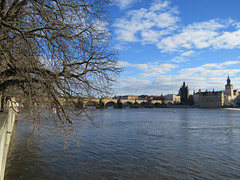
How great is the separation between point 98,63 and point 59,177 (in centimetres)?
531

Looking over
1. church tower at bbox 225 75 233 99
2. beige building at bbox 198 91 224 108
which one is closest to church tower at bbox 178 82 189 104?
beige building at bbox 198 91 224 108

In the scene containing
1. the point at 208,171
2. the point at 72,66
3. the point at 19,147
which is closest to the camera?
the point at 72,66

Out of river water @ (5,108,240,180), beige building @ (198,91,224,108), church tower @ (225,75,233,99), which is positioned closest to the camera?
river water @ (5,108,240,180)

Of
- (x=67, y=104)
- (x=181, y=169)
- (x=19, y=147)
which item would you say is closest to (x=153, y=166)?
(x=181, y=169)

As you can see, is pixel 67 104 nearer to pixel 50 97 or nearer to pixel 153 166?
pixel 50 97

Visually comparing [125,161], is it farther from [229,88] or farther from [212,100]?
[229,88]

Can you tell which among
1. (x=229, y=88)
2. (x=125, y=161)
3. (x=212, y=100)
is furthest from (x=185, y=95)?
(x=125, y=161)

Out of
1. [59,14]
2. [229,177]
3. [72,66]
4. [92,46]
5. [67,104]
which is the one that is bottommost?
[229,177]

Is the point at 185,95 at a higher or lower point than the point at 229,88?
lower

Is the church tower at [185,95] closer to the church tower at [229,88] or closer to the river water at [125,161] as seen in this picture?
the church tower at [229,88]

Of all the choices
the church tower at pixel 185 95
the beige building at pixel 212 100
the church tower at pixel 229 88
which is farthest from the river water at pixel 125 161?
the church tower at pixel 229 88

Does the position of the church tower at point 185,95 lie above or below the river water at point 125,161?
above

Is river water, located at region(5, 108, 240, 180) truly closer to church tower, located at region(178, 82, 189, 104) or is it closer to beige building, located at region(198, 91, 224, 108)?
beige building, located at region(198, 91, 224, 108)

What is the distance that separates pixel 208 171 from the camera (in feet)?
30.3
